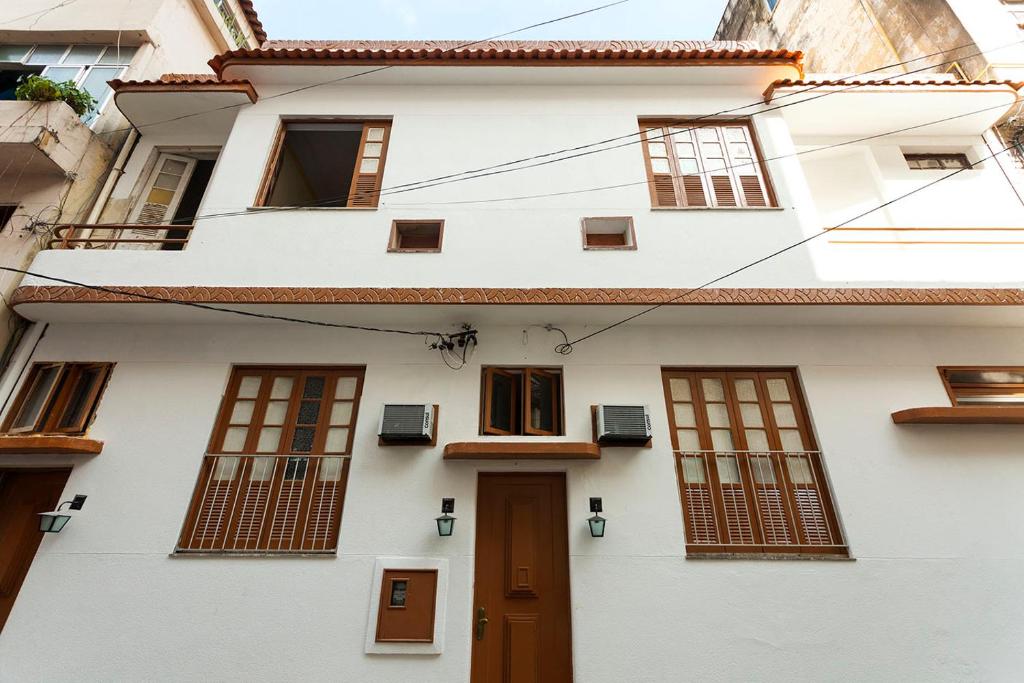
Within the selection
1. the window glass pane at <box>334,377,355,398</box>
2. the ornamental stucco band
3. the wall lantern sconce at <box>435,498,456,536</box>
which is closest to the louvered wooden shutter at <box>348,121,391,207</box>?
the ornamental stucco band

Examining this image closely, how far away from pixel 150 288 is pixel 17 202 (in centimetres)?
299

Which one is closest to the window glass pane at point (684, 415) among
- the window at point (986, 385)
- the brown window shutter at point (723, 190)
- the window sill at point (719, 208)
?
the window sill at point (719, 208)

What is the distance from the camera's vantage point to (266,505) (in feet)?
17.4

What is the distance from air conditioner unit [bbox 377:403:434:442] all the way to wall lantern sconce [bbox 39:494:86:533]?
3030 mm

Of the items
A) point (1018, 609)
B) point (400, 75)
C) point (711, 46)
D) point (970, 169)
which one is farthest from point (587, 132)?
point (1018, 609)

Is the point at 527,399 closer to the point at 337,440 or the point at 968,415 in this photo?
the point at 337,440

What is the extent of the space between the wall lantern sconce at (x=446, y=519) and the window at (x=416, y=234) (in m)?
2.92

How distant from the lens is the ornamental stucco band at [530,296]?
18.2 feet

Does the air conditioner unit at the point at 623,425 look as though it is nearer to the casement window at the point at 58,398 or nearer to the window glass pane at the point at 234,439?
the window glass pane at the point at 234,439

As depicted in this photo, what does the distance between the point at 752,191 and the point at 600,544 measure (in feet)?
15.4

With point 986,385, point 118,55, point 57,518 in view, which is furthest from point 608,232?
point 118,55

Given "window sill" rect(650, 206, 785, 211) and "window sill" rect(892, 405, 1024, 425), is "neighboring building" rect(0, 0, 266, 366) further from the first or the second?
"window sill" rect(892, 405, 1024, 425)

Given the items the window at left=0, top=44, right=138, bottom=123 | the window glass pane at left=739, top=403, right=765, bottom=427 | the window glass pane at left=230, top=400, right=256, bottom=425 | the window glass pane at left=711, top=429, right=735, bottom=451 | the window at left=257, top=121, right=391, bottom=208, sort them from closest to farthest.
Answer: the window glass pane at left=711, top=429, right=735, bottom=451
the window glass pane at left=739, top=403, right=765, bottom=427
the window glass pane at left=230, top=400, right=256, bottom=425
the window at left=257, top=121, right=391, bottom=208
the window at left=0, top=44, right=138, bottom=123

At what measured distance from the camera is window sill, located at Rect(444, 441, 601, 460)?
5.14 meters
